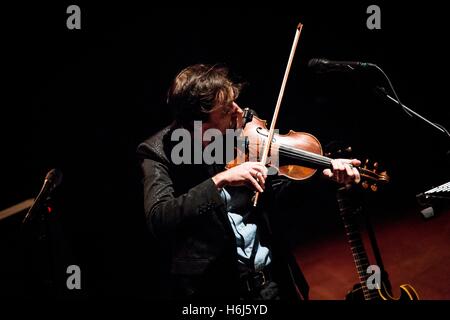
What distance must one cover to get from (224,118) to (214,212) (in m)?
0.52

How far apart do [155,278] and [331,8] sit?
250cm

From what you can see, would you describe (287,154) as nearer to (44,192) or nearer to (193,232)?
(193,232)

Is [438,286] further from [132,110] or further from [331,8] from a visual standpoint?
[132,110]

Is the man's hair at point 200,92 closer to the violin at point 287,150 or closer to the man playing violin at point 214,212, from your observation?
the man playing violin at point 214,212

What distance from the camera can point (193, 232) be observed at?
192 centimetres

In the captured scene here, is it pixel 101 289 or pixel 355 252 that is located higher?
pixel 355 252

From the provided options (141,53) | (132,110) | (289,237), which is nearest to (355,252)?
(289,237)

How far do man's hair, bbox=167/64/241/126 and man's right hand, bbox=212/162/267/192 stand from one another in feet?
1.35

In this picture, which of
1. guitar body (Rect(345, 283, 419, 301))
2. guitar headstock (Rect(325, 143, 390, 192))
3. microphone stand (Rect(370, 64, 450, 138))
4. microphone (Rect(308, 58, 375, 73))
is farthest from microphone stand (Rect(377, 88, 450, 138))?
guitar body (Rect(345, 283, 419, 301))

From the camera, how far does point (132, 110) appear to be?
2891 millimetres

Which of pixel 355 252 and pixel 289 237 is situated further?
pixel 289 237

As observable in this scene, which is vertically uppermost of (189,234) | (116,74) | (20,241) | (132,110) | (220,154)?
(116,74)

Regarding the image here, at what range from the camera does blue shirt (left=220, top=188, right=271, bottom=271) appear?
6.47 feet

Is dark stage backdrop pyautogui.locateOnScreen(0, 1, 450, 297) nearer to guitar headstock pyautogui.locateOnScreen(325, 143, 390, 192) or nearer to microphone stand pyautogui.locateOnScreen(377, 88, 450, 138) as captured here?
guitar headstock pyautogui.locateOnScreen(325, 143, 390, 192)
